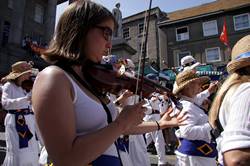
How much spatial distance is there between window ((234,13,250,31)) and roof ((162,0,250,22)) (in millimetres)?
1157

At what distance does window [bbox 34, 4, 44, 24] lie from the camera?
95.7ft

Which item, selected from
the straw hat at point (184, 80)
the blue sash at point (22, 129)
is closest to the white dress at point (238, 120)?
the straw hat at point (184, 80)

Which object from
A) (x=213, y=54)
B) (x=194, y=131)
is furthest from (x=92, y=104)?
(x=213, y=54)

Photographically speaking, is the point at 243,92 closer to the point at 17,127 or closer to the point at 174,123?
the point at 174,123

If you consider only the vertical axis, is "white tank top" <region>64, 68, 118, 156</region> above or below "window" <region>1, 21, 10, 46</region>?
below

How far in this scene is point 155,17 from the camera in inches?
1220

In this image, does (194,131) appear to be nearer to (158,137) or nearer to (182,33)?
(158,137)

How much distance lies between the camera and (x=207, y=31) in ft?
89.6

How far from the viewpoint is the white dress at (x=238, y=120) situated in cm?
Result: 131

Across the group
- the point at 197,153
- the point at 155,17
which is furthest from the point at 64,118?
the point at 155,17

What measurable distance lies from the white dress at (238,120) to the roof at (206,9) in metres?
27.3

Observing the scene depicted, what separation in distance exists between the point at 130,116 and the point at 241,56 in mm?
809

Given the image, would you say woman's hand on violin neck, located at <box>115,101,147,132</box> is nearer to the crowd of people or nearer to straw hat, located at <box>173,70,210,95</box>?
the crowd of people

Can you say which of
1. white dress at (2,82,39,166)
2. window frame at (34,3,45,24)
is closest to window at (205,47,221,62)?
window frame at (34,3,45,24)
